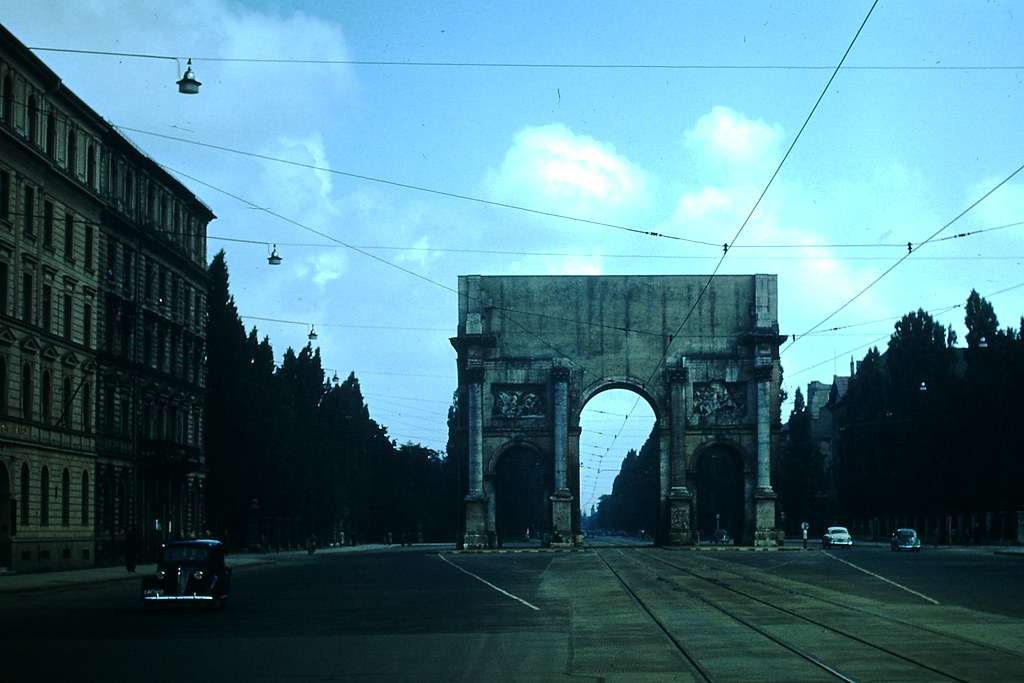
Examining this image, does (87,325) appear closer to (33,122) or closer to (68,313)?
(68,313)

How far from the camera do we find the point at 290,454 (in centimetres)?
8394

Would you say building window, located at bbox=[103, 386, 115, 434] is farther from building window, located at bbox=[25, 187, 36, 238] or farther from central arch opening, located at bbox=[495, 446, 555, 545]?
central arch opening, located at bbox=[495, 446, 555, 545]

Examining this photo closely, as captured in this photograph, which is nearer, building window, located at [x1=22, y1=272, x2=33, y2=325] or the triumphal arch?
building window, located at [x1=22, y1=272, x2=33, y2=325]

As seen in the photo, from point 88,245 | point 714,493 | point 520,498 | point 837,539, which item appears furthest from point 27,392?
point 520,498

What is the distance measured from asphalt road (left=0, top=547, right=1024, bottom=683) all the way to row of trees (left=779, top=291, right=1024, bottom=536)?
122 feet

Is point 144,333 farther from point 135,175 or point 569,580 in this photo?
point 569,580

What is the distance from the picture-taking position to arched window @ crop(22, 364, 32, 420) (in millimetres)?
49312

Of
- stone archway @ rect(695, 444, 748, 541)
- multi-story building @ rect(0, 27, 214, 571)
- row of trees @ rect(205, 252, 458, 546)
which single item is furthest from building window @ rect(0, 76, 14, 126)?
stone archway @ rect(695, 444, 748, 541)

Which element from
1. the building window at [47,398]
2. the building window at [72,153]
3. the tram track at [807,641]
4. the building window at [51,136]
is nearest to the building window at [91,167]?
the building window at [72,153]

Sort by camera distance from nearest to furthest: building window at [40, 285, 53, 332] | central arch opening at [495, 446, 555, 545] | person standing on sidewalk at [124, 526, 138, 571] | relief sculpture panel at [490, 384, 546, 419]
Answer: person standing on sidewalk at [124, 526, 138, 571] < building window at [40, 285, 53, 332] < relief sculpture panel at [490, 384, 546, 419] < central arch opening at [495, 446, 555, 545]

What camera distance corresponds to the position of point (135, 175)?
61344mm

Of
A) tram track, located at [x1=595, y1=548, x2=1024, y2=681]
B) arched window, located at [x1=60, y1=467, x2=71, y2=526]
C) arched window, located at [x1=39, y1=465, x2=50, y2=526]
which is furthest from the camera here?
arched window, located at [x1=60, y1=467, x2=71, y2=526]

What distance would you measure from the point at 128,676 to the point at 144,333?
157 feet

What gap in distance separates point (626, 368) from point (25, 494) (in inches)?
1625
